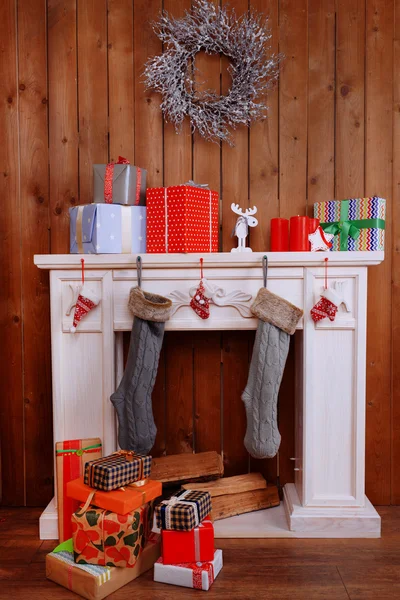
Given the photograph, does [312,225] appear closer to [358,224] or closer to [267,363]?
[358,224]

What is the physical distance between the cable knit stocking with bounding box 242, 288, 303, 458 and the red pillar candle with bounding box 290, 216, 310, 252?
0.82 feet

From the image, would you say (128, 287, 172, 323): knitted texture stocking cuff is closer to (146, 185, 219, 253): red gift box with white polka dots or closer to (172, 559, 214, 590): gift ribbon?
(146, 185, 219, 253): red gift box with white polka dots

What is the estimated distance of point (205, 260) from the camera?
2098 mm

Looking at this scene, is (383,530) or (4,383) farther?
(4,383)

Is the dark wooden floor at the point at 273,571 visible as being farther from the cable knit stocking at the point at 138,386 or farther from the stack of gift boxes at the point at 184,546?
the cable knit stocking at the point at 138,386

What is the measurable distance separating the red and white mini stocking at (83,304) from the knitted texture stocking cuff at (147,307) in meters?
0.16

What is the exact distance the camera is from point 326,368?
212cm

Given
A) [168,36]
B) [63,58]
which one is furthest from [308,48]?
[63,58]

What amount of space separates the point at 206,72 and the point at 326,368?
4.54ft

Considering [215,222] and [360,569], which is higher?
[215,222]

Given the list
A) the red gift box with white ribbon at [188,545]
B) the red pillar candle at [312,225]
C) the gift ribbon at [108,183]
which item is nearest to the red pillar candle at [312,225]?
the red pillar candle at [312,225]

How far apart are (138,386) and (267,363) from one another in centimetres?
50

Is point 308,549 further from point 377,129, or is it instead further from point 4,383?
point 377,129

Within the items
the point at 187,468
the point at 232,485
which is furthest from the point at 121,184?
the point at 232,485
